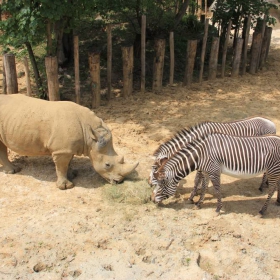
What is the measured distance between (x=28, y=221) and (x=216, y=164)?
3095 mm

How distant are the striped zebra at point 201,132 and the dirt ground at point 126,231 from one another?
55 centimetres

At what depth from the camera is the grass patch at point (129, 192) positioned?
6290 mm

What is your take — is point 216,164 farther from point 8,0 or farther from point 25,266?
point 8,0

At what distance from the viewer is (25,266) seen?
16.4ft

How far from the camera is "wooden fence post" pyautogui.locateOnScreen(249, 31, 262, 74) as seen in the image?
12.3m

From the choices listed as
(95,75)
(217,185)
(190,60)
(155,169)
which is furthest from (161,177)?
(190,60)

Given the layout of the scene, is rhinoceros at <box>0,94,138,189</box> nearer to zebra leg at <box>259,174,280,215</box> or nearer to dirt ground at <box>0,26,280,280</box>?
dirt ground at <box>0,26,280,280</box>

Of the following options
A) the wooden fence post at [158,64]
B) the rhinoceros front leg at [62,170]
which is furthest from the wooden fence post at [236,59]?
the rhinoceros front leg at [62,170]

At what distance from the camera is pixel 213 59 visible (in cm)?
1177

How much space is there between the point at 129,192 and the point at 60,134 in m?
1.55

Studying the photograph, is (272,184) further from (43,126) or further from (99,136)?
(43,126)

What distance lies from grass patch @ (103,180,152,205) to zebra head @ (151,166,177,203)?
0.92 feet

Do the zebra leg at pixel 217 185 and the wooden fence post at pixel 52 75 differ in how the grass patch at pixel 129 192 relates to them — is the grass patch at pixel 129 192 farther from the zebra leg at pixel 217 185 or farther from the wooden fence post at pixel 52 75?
the wooden fence post at pixel 52 75

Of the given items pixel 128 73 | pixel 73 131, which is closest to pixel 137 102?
pixel 128 73
